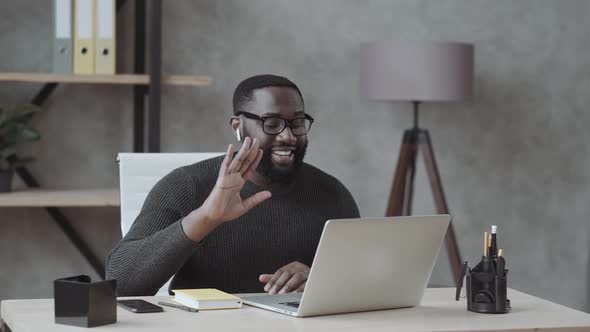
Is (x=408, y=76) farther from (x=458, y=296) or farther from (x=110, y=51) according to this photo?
(x=458, y=296)

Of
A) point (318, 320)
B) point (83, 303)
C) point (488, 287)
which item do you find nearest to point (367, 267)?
point (318, 320)

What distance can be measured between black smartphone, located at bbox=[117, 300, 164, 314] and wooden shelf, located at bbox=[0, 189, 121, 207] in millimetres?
1631

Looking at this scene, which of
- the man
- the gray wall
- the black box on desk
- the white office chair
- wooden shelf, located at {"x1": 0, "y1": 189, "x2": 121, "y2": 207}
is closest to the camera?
the black box on desk

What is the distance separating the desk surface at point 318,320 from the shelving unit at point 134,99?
1617 mm

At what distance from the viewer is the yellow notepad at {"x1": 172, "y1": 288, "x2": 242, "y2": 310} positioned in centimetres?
179

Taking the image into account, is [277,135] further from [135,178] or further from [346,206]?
[135,178]

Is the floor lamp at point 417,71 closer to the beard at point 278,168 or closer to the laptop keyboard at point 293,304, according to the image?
the beard at point 278,168

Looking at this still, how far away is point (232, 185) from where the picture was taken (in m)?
1.89

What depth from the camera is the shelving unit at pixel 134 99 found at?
346cm

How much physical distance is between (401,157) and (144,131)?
110 cm

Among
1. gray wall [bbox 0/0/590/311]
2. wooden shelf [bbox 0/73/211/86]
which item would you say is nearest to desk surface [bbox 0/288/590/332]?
wooden shelf [bbox 0/73/211/86]

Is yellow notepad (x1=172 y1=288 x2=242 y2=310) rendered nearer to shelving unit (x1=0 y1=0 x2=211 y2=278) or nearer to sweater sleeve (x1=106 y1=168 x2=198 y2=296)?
sweater sleeve (x1=106 y1=168 x2=198 y2=296)

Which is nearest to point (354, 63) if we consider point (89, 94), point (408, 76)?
point (408, 76)

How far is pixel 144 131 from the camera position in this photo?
3928 mm
